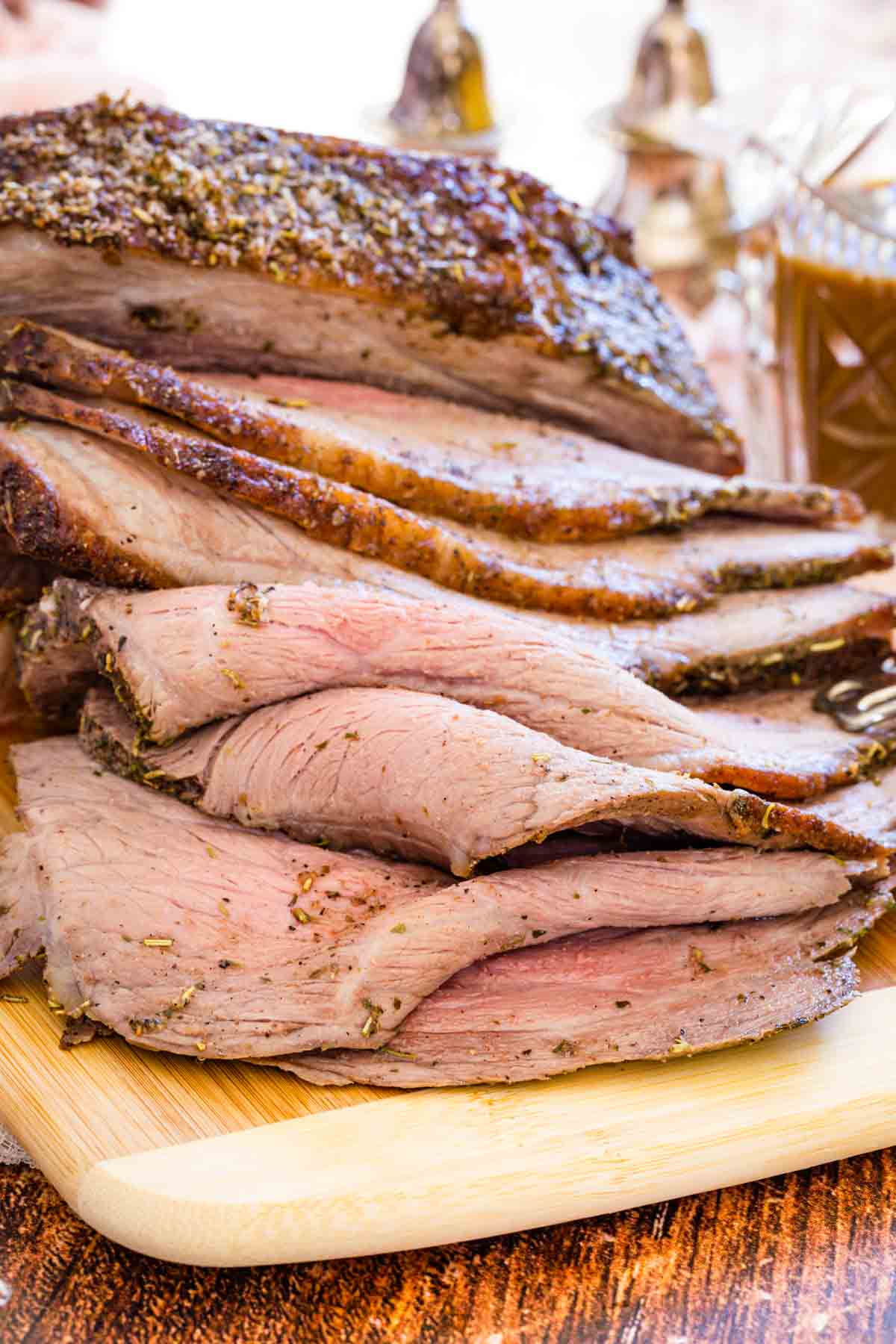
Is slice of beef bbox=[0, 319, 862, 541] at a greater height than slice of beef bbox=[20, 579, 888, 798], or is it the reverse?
slice of beef bbox=[0, 319, 862, 541]

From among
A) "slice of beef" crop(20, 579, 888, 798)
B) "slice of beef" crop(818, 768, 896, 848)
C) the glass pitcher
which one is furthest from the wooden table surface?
the glass pitcher

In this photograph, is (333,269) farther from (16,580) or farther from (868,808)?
(868,808)

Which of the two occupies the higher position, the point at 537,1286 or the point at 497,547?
the point at 497,547

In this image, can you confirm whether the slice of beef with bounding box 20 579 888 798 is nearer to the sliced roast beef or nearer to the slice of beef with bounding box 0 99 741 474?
the sliced roast beef

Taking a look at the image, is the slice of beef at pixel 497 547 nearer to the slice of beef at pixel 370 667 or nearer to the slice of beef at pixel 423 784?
the slice of beef at pixel 370 667

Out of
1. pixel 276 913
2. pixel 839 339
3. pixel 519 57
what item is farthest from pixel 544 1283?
pixel 519 57

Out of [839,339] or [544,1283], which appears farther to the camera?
[839,339]
